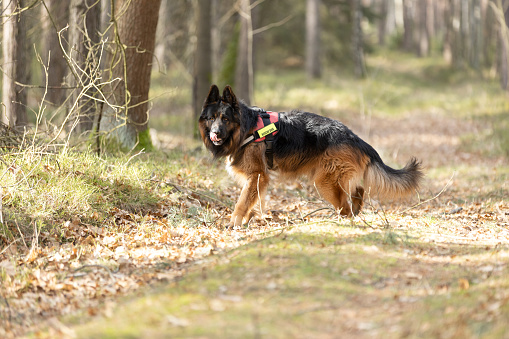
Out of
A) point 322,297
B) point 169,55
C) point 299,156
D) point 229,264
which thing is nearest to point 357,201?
point 299,156

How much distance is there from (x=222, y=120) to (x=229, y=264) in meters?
→ 2.27

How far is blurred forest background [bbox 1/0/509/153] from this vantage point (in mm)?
7477

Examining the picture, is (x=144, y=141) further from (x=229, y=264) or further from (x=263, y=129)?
(x=229, y=264)

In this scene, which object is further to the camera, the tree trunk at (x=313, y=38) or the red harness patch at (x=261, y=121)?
the tree trunk at (x=313, y=38)

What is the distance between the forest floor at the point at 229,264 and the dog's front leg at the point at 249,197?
25 centimetres

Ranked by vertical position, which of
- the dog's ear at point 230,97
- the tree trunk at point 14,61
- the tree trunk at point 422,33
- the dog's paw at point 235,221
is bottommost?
the dog's paw at point 235,221

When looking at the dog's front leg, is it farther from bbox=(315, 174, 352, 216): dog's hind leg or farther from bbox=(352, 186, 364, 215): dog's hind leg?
bbox=(352, 186, 364, 215): dog's hind leg

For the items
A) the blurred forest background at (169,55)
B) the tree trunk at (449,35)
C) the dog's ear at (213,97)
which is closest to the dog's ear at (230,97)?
the dog's ear at (213,97)

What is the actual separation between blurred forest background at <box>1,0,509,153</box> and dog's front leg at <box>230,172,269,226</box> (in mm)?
1975

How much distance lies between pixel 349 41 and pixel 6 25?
23420 mm

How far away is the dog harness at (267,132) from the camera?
629 centimetres

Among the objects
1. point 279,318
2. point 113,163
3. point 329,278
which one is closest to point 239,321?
point 279,318

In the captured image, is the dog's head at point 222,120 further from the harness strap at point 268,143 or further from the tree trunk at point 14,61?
the tree trunk at point 14,61

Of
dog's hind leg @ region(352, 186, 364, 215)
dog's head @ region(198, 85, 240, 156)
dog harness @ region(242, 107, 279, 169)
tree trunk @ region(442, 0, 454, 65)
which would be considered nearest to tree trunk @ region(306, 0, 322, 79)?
tree trunk @ region(442, 0, 454, 65)
